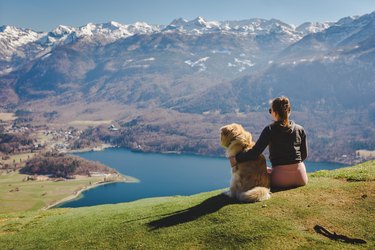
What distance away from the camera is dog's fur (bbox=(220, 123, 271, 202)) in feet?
47.3

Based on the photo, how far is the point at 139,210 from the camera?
1819 centimetres

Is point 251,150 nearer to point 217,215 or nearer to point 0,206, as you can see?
point 217,215

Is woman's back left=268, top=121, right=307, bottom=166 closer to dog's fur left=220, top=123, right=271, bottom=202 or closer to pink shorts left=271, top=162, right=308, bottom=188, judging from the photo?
pink shorts left=271, top=162, right=308, bottom=188

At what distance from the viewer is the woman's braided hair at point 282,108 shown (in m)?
14.5

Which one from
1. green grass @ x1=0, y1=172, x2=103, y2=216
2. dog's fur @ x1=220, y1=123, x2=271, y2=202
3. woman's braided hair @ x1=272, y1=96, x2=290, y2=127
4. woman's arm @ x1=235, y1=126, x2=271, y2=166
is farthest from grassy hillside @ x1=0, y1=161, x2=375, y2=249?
green grass @ x1=0, y1=172, x2=103, y2=216

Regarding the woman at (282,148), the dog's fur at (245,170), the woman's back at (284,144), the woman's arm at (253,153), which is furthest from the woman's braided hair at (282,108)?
the dog's fur at (245,170)

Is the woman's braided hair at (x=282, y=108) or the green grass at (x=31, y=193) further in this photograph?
the green grass at (x=31, y=193)

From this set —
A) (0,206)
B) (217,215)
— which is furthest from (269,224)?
A: (0,206)

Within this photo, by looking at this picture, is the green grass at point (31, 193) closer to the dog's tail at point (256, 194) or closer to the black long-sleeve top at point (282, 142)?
the dog's tail at point (256, 194)

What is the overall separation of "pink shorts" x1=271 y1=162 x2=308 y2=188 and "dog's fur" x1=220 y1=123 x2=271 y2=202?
0.92 m

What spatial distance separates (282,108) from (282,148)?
1619 mm

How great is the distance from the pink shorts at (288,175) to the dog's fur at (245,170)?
0.92 meters

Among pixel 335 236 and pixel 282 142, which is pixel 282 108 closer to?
pixel 282 142

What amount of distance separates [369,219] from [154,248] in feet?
23.5
